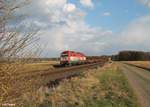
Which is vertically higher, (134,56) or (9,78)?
(134,56)

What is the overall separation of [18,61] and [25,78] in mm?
881

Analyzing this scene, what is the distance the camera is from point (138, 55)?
590ft

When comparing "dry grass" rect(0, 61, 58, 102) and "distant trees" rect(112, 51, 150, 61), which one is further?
"distant trees" rect(112, 51, 150, 61)

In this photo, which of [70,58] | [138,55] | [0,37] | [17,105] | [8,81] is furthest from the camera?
[138,55]

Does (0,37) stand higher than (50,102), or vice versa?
(0,37)

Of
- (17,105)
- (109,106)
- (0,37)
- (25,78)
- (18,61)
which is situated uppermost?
(0,37)

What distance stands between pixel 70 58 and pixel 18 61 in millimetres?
44746

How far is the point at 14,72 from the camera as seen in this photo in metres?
5.24

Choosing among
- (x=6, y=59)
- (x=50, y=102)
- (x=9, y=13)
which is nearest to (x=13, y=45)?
(x=6, y=59)

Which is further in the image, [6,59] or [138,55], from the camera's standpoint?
[138,55]

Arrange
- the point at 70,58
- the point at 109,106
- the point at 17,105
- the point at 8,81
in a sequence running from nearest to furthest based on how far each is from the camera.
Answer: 1. the point at 8,81
2. the point at 17,105
3. the point at 109,106
4. the point at 70,58

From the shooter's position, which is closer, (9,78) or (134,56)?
(9,78)

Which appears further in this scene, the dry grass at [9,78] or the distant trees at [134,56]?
the distant trees at [134,56]

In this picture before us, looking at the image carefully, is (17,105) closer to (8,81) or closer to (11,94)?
(11,94)
